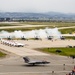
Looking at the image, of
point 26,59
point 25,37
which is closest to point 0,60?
point 26,59

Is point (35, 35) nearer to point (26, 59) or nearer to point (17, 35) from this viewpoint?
point (17, 35)

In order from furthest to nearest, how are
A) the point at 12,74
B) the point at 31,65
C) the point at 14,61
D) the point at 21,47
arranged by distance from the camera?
the point at 21,47 → the point at 14,61 → the point at 31,65 → the point at 12,74

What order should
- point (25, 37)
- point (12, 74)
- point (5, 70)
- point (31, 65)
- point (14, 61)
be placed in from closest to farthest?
point (12, 74) → point (5, 70) → point (31, 65) → point (14, 61) → point (25, 37)

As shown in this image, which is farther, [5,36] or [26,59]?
[5,36]

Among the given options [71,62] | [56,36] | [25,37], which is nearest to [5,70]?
[71,62]

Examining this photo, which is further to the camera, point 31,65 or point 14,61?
point 14,61

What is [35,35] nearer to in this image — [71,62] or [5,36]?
[5,36]

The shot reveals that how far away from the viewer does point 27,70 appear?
80000 millimetres

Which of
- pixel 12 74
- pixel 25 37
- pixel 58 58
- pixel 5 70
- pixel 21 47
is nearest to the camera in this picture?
pixel 12 74

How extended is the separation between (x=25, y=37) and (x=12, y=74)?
114 metres

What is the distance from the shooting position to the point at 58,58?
10338 centimetres

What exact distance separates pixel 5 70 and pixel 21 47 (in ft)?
197

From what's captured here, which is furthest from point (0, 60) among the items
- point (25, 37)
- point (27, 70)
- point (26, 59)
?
point (25, 37)

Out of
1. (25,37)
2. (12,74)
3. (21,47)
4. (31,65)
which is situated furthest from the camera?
(25,37)
